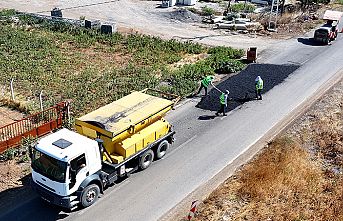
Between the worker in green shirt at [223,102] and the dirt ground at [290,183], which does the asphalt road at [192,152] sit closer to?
the worker in green shirt at [223,102]

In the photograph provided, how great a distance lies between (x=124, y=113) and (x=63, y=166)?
12.9ft

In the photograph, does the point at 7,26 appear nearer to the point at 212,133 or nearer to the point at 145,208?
the point at 212,133

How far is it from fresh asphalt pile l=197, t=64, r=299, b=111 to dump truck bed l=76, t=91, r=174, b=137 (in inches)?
219

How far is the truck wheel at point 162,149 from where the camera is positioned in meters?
18.7

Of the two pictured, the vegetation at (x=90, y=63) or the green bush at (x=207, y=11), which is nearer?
the vegetation at (x=90, y=63)

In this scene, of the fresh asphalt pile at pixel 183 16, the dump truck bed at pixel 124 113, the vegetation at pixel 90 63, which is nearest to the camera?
the dump truck bed at pixel 124 113

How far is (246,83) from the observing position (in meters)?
26.6

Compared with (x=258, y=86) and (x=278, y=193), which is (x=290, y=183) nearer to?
(x=278, y=193)

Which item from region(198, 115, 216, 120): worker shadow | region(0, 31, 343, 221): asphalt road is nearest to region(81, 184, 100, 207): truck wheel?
region(0, 31, 343, 221): asphalt road

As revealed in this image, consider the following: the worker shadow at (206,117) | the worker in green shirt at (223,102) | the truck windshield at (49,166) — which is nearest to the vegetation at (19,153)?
the truck windshield at (49,166)

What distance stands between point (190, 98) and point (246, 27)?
50.6ft

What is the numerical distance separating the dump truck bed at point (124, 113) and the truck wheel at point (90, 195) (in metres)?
1.95

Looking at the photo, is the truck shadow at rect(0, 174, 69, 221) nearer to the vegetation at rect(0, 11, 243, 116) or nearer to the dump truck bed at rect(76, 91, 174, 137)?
the dump truck bed at rect(76, 91, 174, 137)

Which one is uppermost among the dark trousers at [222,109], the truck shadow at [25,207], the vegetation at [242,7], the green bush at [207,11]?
the vegetation at [242,7]
